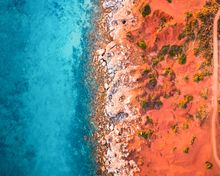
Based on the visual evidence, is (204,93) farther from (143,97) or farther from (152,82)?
(143,97)

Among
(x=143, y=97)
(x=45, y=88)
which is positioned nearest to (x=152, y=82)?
(x=143, y=97)

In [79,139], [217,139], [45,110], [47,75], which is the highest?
[47,75]

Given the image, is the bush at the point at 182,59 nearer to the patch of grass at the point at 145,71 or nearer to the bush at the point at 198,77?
the bush at the point at 198,77

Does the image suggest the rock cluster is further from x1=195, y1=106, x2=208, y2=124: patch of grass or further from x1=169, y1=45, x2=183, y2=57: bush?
x1=195, y1=106, x2=208, y2=124: patch of grass

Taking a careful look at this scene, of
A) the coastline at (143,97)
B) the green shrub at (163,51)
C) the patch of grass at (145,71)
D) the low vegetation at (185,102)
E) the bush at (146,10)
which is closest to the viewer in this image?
the coastline at (143,97)

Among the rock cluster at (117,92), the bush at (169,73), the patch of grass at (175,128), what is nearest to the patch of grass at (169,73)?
the bush at (169,73)

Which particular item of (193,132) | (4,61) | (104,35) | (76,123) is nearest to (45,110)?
(76,123)

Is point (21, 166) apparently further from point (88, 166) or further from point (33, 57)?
point (33, 57)
